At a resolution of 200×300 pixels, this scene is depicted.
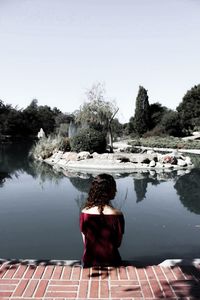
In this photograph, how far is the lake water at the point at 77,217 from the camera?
5.19 m

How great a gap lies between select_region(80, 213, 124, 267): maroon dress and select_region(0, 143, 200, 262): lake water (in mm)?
Result: 1555

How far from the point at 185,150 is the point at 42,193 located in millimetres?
20188

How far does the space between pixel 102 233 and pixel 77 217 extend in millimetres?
3914

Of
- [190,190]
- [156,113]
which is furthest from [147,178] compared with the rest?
[156,113]

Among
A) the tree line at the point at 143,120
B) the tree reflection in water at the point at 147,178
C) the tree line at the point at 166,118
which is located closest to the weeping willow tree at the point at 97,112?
the tree line at the point at 143,120

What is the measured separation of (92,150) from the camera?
19500 millimetres

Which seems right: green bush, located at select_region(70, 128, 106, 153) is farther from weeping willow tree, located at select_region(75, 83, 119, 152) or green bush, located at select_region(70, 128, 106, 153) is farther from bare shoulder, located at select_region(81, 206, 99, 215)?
bare shoulder, located at select_region(81, 206, 99, 215)

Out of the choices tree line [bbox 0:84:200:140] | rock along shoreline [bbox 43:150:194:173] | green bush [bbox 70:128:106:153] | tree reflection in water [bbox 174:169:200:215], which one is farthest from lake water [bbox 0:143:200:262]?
tree line [bbox 0:84:200:140]

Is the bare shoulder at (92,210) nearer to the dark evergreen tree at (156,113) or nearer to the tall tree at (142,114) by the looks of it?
the tall tree at (142,114)

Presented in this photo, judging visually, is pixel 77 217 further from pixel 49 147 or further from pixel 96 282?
pixel 49 147

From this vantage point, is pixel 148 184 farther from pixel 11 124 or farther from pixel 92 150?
pixel 11 124

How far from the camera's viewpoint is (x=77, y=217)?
7148mm

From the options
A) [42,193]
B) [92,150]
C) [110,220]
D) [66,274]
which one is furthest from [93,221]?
[92,150]

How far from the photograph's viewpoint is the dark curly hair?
11.1 feet
